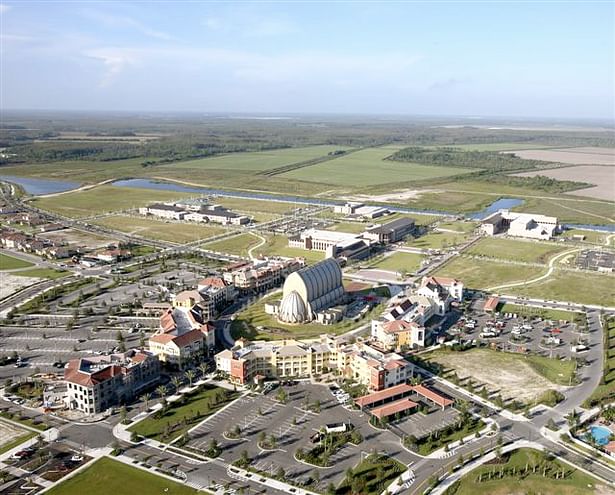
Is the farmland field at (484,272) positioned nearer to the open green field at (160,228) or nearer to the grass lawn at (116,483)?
the open green field at (160,228)

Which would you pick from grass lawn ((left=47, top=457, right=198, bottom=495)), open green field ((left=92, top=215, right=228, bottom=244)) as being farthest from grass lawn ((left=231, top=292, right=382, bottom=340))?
open green field ((left=92, top=215, right=228, bottom=244))

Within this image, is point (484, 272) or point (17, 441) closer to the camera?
point (17, 441)

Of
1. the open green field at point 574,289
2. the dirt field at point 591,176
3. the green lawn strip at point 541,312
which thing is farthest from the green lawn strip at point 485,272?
the dirt field at point 591,176

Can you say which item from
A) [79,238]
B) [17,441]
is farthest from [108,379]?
[79,238]

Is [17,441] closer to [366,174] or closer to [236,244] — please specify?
[236,244]

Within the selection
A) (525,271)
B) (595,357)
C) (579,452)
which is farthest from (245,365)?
(525,271)

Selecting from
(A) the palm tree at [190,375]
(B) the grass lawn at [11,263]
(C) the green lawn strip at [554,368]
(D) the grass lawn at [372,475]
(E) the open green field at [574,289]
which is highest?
(B) the grass lawn at [11,263]
